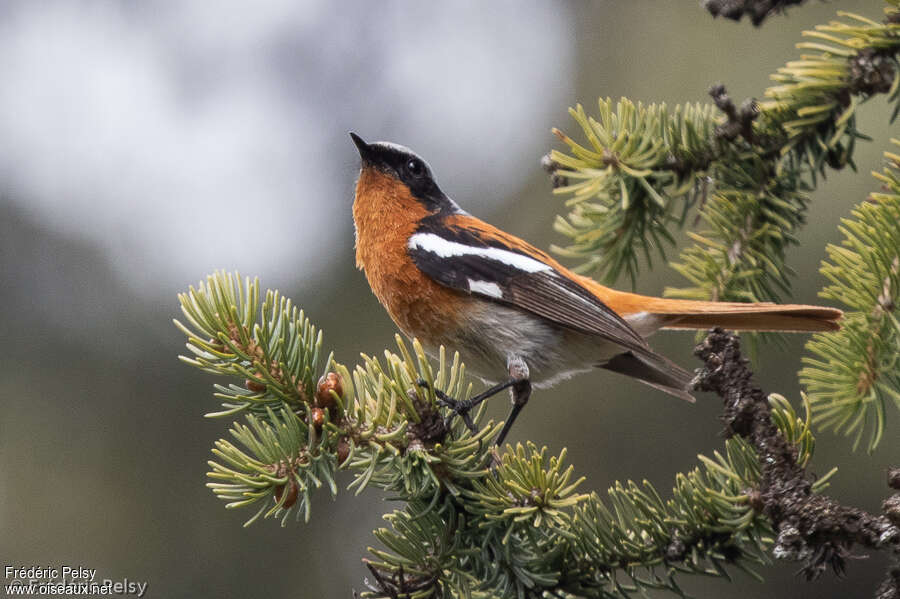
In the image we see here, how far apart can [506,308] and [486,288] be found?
0.43 feet

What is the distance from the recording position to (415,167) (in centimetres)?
418

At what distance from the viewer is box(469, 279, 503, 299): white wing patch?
136 inches

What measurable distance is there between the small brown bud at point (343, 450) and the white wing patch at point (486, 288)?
4.81ft

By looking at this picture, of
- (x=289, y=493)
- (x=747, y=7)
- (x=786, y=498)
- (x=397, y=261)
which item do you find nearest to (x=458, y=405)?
(x=289, y=493)

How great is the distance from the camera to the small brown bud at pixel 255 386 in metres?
2.09

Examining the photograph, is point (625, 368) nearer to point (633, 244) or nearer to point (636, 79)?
point (633, 244)

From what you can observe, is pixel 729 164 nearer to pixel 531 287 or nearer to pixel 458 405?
pixel 531 287

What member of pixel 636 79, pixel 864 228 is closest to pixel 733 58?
pixel 636 79

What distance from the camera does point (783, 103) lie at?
2.70m

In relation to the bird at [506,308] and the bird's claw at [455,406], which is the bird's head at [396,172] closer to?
the bird at [506,308]

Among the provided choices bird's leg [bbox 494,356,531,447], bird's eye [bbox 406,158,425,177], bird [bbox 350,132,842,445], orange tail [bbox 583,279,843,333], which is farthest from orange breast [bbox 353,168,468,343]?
orange tail [bbox 583,279,843,333]

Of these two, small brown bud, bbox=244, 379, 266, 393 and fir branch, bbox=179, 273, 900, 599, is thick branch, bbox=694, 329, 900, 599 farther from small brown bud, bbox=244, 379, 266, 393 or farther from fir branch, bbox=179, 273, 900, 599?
small brown bud, bbox=244, 379, 266, 393

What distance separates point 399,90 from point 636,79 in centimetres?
226

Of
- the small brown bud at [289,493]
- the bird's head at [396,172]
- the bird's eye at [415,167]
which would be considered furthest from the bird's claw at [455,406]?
the bird's eye at [415,167]
